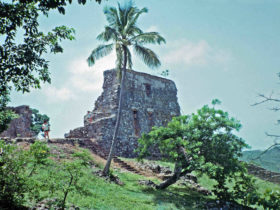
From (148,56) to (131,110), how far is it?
7.22 m

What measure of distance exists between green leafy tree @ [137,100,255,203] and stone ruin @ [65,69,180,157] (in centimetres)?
691

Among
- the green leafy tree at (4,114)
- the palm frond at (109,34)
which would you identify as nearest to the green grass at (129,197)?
the green leafy tree at (4,114)

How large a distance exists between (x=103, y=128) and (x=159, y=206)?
10.0 m

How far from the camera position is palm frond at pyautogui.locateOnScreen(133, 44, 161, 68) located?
569 inches

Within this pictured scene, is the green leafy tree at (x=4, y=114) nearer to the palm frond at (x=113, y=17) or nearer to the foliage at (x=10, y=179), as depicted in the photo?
the foliage at (x=10, y=179)

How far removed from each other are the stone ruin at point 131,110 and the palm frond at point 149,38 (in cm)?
658

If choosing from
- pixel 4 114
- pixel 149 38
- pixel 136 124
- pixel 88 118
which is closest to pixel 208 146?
pixel 149 38

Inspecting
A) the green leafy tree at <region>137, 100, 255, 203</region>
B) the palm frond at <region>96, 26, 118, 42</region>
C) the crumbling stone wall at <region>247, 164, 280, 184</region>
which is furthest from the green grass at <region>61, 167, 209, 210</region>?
the crumbling stone wall at <region>247, 164, 280, 184</region>

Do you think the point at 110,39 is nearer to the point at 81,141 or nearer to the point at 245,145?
the point at 81,141

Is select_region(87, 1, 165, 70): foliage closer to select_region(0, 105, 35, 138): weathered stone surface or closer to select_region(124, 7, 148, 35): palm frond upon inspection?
select_region(124, 7, 148, 35): palm frond

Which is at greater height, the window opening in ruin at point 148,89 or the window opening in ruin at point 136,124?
the window opening in ruin at point 148,89

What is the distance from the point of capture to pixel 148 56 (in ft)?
47.5

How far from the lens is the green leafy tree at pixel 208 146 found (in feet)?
36.3

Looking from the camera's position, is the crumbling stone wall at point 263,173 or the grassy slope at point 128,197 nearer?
the grassy slope at point 128,197
